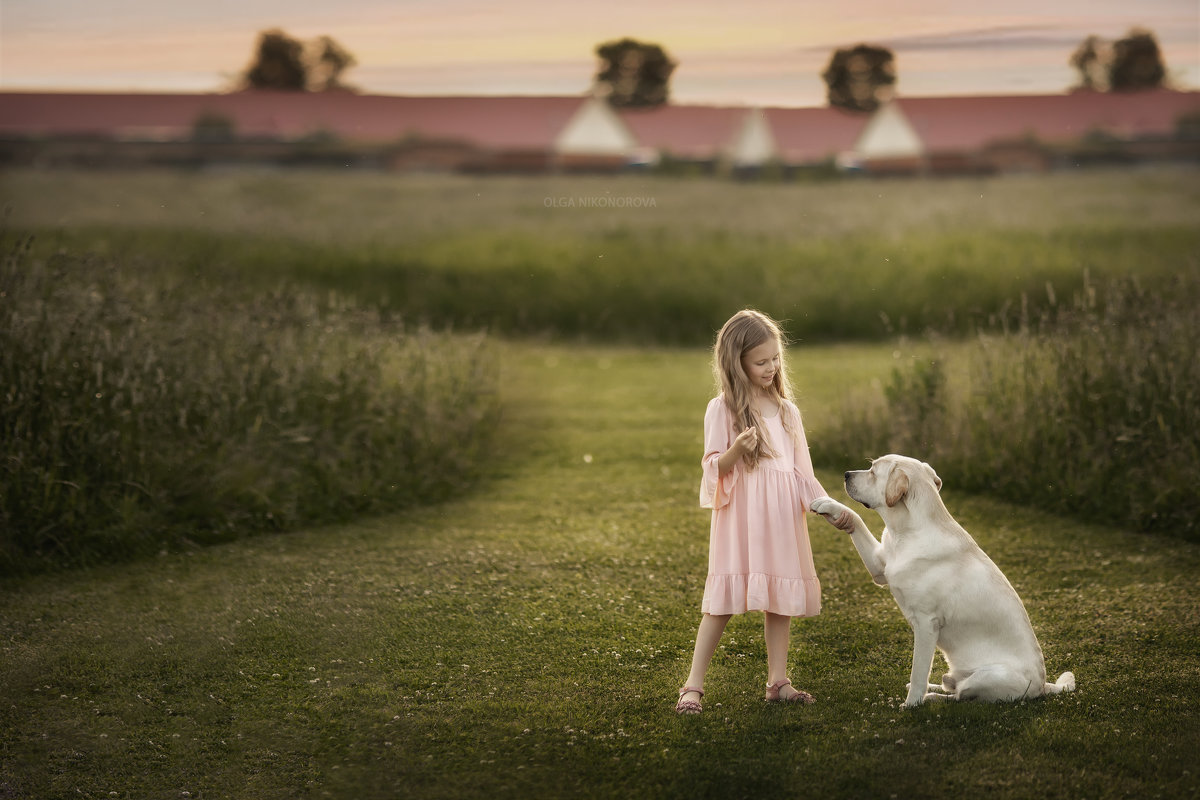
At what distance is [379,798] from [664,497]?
4.89m

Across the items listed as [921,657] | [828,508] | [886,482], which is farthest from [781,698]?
[886,482]

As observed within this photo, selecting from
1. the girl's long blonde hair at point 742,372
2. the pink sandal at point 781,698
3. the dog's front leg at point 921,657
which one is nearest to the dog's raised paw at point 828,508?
the girl's long blonde hair at point 742,372

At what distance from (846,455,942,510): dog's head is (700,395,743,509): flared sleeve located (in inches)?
19.7

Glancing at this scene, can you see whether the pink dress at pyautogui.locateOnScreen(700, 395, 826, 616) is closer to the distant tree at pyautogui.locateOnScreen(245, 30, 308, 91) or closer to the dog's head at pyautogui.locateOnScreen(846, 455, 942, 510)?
the dog's head at pyautogui.locateOnScreen(846, 455, 942, 510)

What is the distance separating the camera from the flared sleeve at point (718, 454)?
16.0 ft

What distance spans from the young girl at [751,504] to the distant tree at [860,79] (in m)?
35.2

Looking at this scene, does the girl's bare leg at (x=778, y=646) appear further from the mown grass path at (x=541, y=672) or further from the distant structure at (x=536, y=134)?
the distant structure at (x=536, y=134)

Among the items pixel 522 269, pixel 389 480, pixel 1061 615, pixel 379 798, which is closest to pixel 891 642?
pixel 1061 615

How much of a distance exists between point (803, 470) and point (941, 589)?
2.50 feet

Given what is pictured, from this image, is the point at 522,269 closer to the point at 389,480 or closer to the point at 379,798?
the point at 389,480

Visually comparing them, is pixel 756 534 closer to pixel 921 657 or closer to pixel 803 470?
pixel 803 470

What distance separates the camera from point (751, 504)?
4887mm

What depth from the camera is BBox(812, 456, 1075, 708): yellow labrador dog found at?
4676 millimetres

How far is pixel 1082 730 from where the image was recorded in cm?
465
